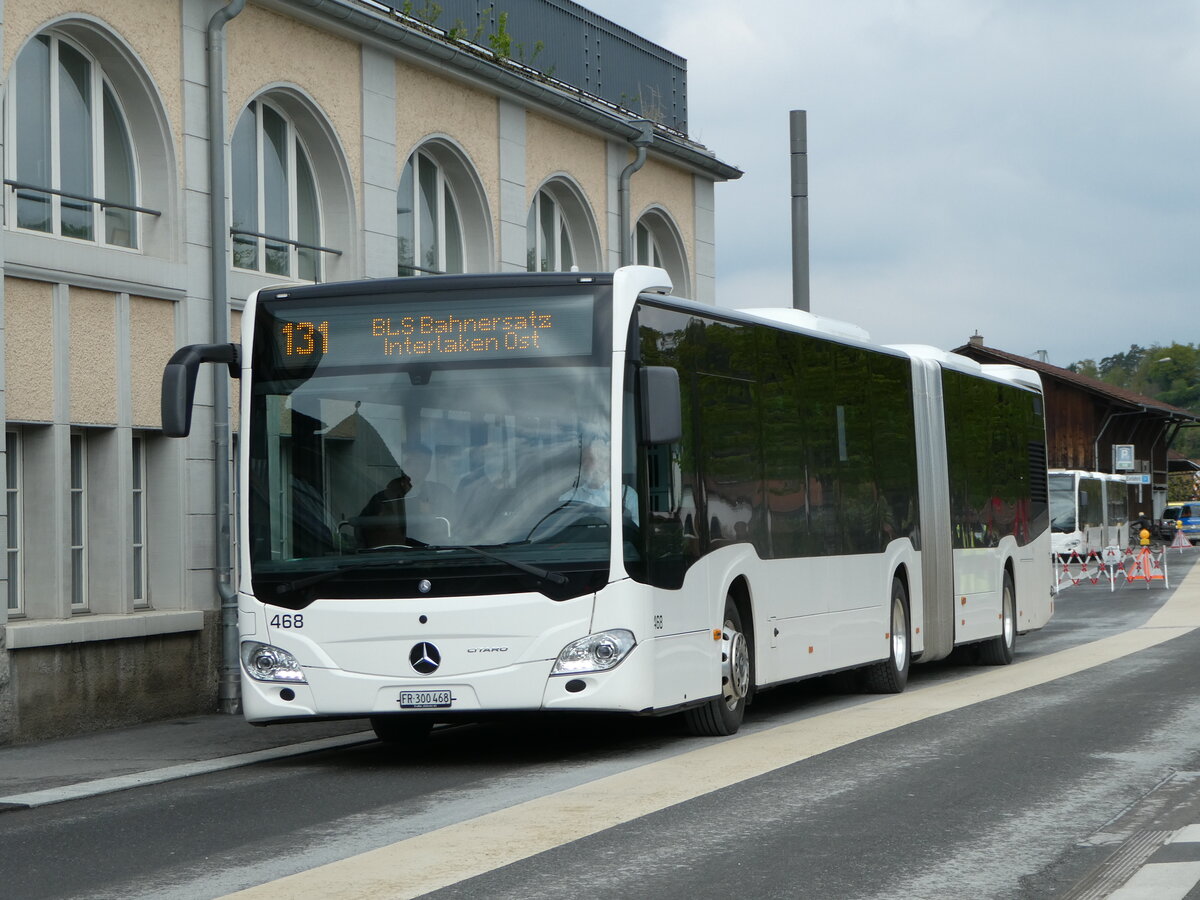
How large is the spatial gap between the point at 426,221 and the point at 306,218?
223 cm

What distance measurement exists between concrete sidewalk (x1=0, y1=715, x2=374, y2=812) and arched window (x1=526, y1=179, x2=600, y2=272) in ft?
29.2

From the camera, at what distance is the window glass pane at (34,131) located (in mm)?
14484

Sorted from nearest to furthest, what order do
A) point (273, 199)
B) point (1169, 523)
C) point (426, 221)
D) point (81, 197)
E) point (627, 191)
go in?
1. point (81, 197)
2. point (273, 199)
3. point (426, 221)
4. point (627, 191)
5. point (1169, 523)

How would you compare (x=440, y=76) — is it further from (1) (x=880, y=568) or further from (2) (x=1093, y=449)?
(2) (x=1093, y=449)

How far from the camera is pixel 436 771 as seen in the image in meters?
10.8

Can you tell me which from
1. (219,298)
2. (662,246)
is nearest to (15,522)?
(219,298)

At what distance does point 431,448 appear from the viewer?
10.7 metres

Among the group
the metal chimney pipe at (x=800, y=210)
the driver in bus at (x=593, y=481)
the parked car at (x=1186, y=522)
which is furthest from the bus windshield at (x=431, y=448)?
the parked car at (x=1186, y=522)

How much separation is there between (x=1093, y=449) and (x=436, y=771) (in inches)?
2933

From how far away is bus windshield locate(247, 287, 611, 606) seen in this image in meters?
10.6

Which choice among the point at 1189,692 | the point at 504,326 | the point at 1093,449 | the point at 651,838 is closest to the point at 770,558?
the point at 504,326

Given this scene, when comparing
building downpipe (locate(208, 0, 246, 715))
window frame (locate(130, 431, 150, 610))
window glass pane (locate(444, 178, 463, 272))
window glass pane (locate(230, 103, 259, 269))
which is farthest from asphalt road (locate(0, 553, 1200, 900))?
window glass pane (locate(444, 178, 463, 272))

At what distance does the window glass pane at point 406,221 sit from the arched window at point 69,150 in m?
4.40

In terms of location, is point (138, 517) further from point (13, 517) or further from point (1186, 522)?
point (1186, 522)
